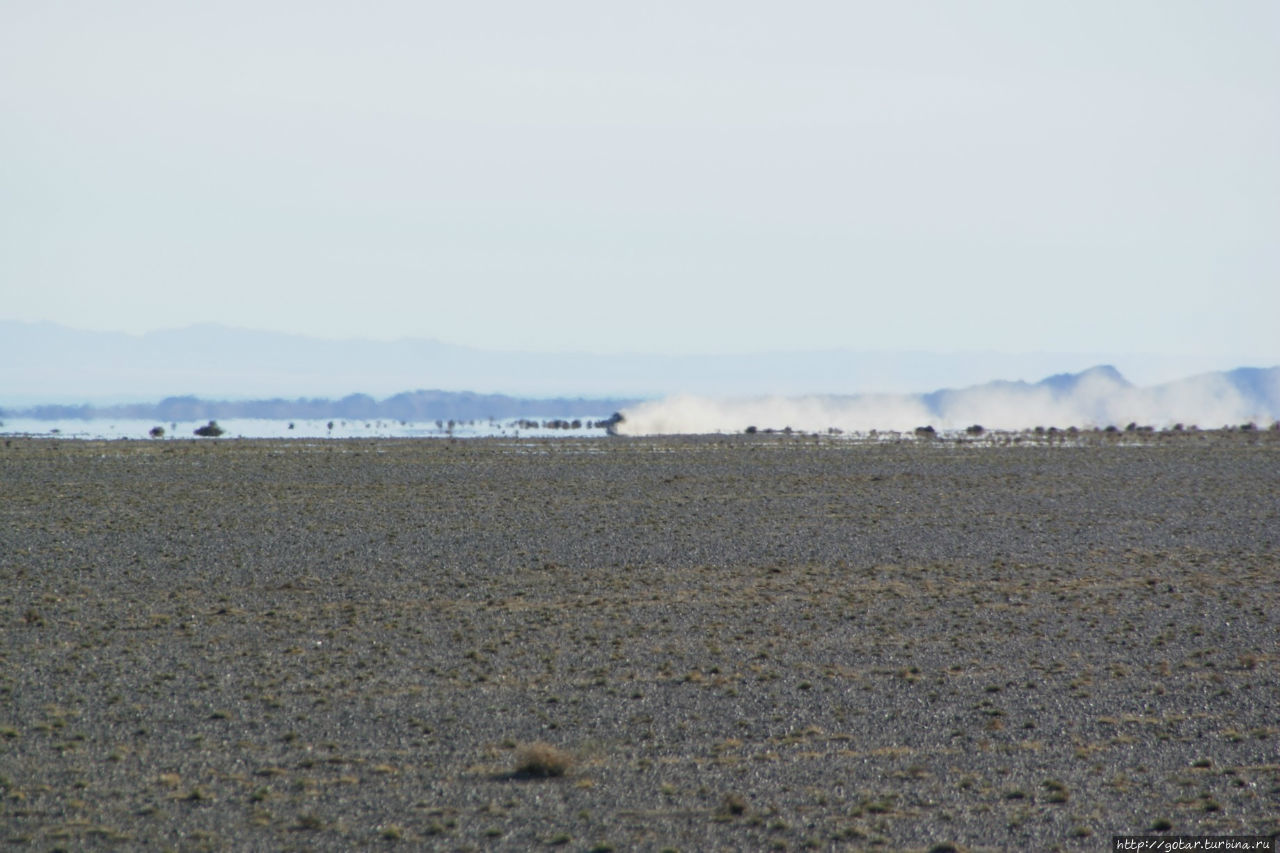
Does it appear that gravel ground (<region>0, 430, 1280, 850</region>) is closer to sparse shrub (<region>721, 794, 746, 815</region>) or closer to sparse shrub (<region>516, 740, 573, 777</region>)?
sparse shrub (<region>721, 794, 746, 815</region>)

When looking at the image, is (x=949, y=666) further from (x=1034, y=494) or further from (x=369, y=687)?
(x=1034, y=494)

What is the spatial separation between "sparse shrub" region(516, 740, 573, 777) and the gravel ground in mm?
161

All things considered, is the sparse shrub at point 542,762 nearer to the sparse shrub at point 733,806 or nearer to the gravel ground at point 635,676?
the gravel ground at point 635,676

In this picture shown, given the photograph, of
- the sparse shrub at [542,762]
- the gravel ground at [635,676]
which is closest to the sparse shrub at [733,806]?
the gravel ground at [635,676]

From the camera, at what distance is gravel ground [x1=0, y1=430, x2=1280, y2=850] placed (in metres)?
10.5

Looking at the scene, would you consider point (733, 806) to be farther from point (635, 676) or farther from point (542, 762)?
point (635, 676)

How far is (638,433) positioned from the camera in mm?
95562

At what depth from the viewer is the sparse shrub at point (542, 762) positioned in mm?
11531

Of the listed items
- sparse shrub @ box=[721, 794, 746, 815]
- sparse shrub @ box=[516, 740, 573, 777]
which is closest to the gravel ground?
sparse shrub @ box=[721, 794, 746, 815]

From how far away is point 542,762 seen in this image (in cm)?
1153

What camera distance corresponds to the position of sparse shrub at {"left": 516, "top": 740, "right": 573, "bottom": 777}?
37.8 feet

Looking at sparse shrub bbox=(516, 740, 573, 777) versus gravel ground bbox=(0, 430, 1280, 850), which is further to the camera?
sparse shrub bbox=(516, 740, 573, 777)

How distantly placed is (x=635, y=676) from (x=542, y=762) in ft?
14.0

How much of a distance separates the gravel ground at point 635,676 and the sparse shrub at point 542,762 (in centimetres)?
16
